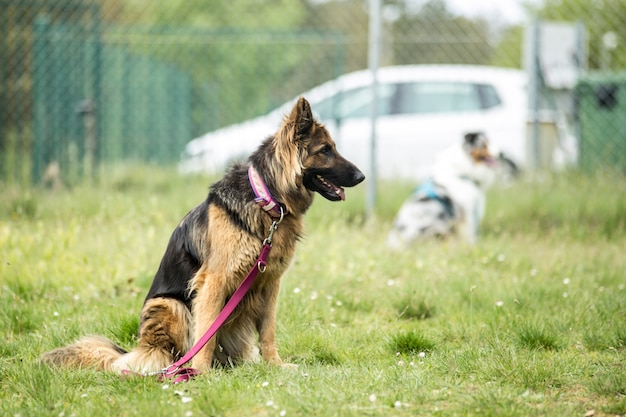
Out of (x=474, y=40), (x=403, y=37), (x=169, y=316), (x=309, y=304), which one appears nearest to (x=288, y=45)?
(x=403, y=37)

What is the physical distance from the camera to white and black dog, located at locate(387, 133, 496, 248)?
7.76m

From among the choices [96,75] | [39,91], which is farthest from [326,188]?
[39,91]

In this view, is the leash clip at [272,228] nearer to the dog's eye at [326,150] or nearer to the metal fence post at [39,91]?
the dog's eye at [326,150]

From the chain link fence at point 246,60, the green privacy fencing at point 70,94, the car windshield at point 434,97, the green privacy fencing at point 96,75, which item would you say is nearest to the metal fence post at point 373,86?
the chain link fence at point 246,60

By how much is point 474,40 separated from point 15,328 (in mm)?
7179

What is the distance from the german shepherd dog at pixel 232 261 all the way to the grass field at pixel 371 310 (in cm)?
20

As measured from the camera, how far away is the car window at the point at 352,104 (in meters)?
9.90

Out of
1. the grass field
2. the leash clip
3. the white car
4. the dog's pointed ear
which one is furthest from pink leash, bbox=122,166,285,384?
the white car

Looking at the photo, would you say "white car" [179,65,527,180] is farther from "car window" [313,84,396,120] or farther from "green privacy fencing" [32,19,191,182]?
"green privacy fencing" [32,19,191,182]

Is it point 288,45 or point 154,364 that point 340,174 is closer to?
point 154,364

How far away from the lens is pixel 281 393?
3.47 metres

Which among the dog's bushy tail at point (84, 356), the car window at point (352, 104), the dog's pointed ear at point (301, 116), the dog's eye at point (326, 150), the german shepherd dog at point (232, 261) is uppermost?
the car window at point (352, 104)

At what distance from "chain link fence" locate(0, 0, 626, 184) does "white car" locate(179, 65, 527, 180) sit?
0.36 m

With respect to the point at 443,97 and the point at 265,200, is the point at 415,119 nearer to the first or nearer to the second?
the point at 443,97
